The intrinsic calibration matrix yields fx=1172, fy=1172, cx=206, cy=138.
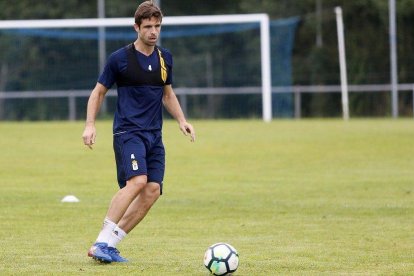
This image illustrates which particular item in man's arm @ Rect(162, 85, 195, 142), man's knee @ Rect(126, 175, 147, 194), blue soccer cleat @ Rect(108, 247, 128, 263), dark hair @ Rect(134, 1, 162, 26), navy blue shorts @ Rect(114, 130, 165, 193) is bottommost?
blue soccer cleat @ Rect(108, 247, 128, 263)

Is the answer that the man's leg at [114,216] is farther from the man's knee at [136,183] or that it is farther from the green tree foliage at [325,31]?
the green tree foliage at [325,31]

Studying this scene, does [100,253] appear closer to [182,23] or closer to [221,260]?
[221,260]

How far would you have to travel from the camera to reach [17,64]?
1421 inches

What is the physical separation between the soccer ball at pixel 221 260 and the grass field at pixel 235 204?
11.2 inches

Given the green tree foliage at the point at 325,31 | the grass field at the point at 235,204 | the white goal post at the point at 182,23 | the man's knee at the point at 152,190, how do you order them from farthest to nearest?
the green tree foliage at the point at 325,31, the white goal post at the point at 182,23, the grass field at the point at 235,204, the man's knee at the point at 152,190

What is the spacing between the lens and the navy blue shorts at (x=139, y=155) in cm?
923

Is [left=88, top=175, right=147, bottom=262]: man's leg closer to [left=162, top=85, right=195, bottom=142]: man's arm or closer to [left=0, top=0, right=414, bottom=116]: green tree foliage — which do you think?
[left=162, top=85, right=195, bottom=142]: man's arm

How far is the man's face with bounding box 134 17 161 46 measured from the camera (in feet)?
30.1

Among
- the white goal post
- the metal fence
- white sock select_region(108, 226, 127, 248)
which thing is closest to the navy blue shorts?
white sock select_region(108, 226, 127, 248)

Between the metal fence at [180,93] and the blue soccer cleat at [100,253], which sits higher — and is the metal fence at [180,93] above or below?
above

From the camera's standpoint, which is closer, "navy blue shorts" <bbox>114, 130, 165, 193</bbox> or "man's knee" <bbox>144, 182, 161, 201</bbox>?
"navy blue shorts" <bbox>114, 130, 165, 193</bbox>

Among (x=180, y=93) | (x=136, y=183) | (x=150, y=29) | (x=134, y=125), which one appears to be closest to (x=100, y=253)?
(x=136, y=183)

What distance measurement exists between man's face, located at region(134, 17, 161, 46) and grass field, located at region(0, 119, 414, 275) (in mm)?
1790

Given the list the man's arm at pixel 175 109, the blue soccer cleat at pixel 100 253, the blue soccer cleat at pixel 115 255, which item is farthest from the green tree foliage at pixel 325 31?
the blue soccer cleat at pixel 100 253
